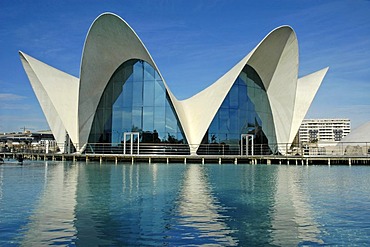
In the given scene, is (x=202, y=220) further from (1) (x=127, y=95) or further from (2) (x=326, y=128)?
(2) (x=326, y=128)

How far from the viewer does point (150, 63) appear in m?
26.8

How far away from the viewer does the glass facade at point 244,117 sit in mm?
26938

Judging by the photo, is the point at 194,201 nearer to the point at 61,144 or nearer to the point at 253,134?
the point at 253,134

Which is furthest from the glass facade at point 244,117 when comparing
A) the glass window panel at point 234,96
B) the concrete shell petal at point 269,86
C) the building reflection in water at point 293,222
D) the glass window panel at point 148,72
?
the building reflection in water at point 293,222

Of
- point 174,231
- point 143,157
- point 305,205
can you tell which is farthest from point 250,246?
point 143,157

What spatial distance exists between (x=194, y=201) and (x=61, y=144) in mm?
23660

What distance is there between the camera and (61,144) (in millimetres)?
30219

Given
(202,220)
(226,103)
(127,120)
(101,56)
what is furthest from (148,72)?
(202,220)

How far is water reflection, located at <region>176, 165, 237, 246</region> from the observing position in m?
5.48

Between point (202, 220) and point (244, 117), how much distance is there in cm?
2168

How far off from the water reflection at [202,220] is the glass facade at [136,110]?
16.9 metres

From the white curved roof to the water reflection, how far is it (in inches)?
680

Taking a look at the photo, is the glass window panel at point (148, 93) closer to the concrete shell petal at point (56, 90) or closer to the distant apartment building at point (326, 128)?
the concrete shell petal at point (56, 90)

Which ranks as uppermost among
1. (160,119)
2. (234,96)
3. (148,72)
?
(148,72)
